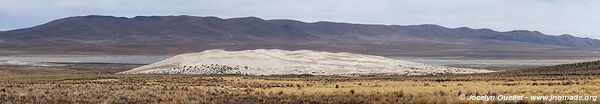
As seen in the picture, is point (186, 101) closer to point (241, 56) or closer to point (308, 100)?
point (308, 100)

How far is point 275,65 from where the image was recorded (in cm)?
7844

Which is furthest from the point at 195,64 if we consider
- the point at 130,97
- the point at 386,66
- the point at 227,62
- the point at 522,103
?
the point at 522,103

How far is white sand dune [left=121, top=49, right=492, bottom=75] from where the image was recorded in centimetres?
7312

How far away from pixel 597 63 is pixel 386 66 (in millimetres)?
25283

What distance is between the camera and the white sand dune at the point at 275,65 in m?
73.1

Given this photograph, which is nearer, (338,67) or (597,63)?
(597,63)

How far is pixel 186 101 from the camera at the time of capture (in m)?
25.5

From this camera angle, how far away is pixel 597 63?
62.6 metres

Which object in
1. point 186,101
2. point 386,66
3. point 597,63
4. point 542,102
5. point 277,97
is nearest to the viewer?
point 542,102

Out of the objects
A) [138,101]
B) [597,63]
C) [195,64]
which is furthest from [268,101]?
[195,64]

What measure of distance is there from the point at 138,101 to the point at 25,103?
362cm

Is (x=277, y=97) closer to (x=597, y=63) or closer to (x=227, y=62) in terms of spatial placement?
(x=597, y=63)

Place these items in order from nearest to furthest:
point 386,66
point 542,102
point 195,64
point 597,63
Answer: point 542,102 < point 597,63 < point 195,64 < point 386,66

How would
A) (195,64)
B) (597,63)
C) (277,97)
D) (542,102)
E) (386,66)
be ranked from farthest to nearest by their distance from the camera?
(386,66)
(195,64)
(597,63)
(277,97)
(542,102)
